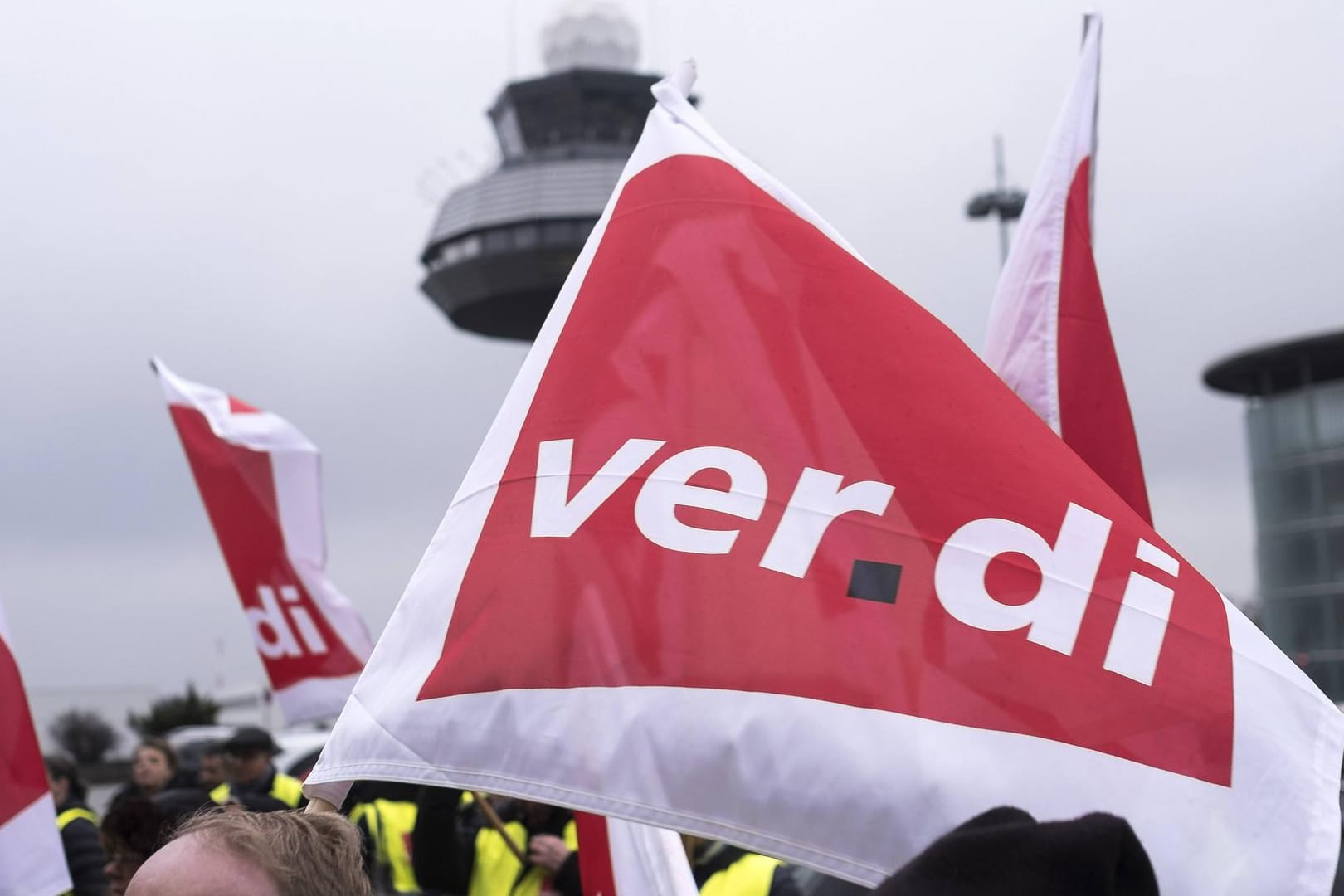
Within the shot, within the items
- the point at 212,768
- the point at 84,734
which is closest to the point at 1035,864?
the point at 212,768

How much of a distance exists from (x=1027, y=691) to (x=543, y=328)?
1.03 meters

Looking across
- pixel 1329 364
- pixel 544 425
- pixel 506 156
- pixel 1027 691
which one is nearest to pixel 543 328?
pixel 544 425

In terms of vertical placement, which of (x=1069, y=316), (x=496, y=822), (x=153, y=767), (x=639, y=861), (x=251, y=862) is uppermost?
(x=1069, y=316)

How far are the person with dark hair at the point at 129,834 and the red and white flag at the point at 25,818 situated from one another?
20 cm

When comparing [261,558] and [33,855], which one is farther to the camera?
[261,558]

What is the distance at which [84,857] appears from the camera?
15.9ft

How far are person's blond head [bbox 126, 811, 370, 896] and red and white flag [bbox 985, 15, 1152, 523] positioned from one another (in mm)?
2096

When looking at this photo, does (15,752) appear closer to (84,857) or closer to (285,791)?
(84,857)

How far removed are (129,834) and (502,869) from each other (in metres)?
1.08

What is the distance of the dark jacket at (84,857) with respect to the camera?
4.71m

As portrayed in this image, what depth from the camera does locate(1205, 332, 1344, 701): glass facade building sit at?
73.1 ft

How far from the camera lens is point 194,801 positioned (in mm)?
5359

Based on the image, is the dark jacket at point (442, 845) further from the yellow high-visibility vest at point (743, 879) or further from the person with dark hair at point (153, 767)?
the person with dark hair at point (153, 767)

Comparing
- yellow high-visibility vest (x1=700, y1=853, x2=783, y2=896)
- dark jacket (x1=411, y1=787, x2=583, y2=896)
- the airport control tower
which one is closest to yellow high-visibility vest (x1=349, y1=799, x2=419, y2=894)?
dark jacket (x1=411, y1=787, x2=583, y2=896)
